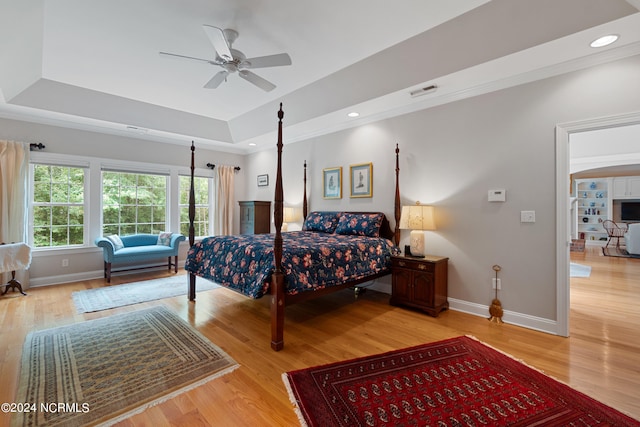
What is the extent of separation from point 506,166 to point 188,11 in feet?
11.4

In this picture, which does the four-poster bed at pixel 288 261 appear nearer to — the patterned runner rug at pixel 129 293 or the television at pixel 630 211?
the patterned runner rug at pixel 129 293

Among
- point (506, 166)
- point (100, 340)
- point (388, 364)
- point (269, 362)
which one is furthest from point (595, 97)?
point (100, 340)

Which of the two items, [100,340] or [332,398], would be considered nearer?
[332,398]

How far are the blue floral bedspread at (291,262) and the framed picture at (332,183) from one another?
1309 millimetres

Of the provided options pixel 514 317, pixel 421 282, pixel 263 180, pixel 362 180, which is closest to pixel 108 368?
pixel 421 282

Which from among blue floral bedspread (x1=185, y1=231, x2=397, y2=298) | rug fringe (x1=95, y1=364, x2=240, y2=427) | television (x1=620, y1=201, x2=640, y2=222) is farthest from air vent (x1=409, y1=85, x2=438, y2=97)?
television (x1=620, y1=201, x2=640, y2=222)

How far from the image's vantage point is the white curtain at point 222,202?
6.35 meters

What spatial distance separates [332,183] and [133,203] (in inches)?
151

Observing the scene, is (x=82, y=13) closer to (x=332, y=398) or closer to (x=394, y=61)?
(x=394, y=61)

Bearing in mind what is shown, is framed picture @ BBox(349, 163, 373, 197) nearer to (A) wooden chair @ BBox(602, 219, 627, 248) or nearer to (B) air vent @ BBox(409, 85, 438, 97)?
(B) air vent @ BBox(409, 85, 438, 97)

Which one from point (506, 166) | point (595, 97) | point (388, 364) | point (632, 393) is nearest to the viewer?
point (632, 393)

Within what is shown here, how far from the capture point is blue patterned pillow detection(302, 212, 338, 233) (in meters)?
4.58

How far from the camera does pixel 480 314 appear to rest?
3254mm

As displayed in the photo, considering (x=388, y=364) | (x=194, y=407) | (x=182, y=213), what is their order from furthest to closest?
(x=182, y=213)
(x=388, y=364)
(x=194, y=407)
